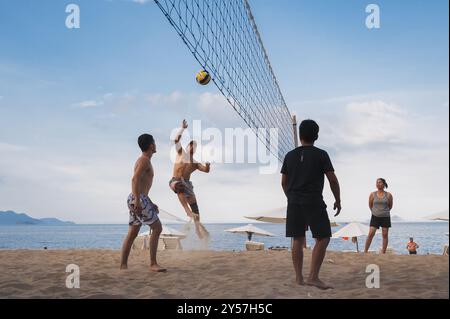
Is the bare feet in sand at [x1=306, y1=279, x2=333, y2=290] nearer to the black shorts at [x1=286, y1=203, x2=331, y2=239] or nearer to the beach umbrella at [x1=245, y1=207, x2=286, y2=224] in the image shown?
the black shorts at [x1=286, y1=203, x2=331, y2=239]

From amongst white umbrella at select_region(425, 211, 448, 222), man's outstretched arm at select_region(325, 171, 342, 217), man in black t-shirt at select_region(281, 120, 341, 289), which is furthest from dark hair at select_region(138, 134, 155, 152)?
white umbrella at select_region(425, 211, 448, 222)

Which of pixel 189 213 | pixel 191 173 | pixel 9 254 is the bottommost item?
pixel 9 254

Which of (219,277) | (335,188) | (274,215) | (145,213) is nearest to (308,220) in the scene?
(335,188)

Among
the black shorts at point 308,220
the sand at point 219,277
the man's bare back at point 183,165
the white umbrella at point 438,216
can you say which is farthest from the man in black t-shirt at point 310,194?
the white umbrella at point 438,216

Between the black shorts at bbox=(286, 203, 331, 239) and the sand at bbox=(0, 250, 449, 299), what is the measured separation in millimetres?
510

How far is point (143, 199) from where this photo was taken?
187 inches

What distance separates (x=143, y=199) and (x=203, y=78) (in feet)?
8.63

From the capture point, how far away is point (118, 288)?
4.01 meters

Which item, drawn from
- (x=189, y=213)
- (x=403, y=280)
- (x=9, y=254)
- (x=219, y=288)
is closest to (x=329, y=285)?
(x=403, y=280)
